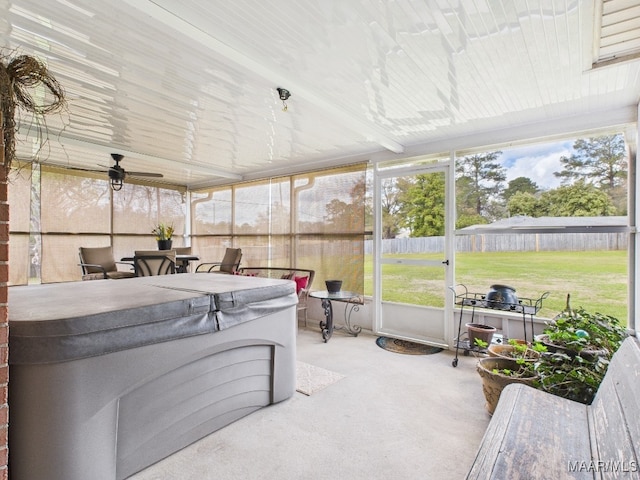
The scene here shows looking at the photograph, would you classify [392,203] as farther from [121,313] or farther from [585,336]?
[121,313]

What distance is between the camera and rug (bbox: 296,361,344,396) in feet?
9.73

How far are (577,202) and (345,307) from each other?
3167 millimetres

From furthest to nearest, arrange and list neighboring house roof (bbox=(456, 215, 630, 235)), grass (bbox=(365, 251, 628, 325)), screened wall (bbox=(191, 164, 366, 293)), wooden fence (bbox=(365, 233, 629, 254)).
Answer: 1. screened wall (bbox=(191, 164, 366, 293))
2. grass (bbox=(365, 251, 628, 325))
3. wooden fence (bbox=(365, 233, 629, 254))
4. neighboring house roof (bbox=(456, 215, 630, 235))

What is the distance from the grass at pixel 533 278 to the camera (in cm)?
414

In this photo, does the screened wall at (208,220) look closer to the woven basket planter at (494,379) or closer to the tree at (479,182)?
the tree at (479,182)

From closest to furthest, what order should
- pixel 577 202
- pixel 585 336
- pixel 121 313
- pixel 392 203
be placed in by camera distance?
pixel 121 313 < pixel 585 336 < pixel 577 202 < pixel 392 203

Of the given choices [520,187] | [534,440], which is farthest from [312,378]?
[520,187]

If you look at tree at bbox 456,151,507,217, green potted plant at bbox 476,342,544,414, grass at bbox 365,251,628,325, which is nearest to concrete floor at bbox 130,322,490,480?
green potted plant at bbox 476,342,544,414

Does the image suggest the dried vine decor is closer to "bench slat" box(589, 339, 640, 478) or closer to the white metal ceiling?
the white metal ceiling

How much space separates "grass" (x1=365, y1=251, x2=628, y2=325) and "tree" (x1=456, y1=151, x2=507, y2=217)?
2.04 ft

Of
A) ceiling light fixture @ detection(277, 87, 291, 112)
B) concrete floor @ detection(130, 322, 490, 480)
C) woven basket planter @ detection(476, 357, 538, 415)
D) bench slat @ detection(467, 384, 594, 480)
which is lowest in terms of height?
concrete floor @ detection(130, 322, 490, 480)

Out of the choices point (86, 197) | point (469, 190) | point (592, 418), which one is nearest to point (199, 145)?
point (86, 197)

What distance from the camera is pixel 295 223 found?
569cm

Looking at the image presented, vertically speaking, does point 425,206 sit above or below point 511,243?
above
